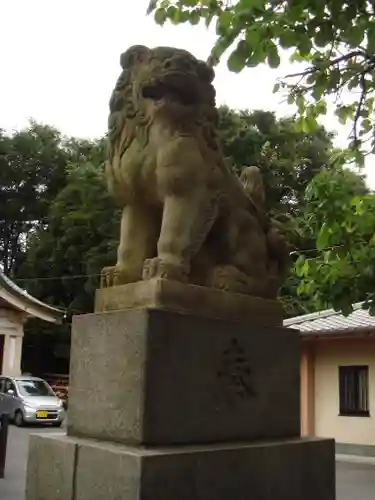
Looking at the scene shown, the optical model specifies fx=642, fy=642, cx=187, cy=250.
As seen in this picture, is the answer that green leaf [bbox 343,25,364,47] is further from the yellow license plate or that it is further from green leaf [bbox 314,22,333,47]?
the yellow license plate

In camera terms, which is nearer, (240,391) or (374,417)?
(240,391)

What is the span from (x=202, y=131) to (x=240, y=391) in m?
1.57

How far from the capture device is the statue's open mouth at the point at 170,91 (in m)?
3.73

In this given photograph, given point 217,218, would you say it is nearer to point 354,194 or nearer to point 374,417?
point 354,194

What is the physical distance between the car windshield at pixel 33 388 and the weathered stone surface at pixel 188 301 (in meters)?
16.2

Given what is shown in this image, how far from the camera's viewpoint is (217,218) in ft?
13.1

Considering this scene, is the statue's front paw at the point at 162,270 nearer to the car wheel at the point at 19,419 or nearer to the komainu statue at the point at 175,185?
the komainu statue at the point at 175,185

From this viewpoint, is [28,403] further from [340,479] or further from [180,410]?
[180,410]

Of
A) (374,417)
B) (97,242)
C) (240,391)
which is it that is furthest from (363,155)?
(97,242)

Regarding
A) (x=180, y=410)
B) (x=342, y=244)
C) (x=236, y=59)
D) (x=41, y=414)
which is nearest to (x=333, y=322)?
(x=41, y=414)

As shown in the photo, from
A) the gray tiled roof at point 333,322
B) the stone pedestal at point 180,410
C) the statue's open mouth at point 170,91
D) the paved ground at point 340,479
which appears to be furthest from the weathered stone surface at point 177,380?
the gray tiled roof at point 333,322

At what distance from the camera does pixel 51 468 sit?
3.57 m

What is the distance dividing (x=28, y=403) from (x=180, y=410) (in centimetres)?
1614

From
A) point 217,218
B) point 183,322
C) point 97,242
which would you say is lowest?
point 183,322
